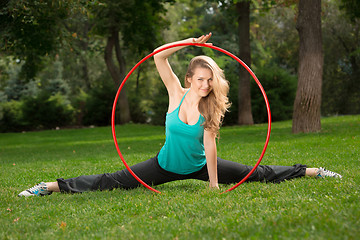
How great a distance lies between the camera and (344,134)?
12.9 metres

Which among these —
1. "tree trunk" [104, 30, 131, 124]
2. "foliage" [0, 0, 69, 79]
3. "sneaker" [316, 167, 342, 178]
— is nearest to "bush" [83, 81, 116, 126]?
"tree trunk" [104, 30, 131, 124]

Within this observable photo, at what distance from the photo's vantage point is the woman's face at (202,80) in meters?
5.41

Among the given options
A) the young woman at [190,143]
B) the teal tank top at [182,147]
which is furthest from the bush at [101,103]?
the teal tank top at [182,147]

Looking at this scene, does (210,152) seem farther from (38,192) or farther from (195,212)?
(38,192)

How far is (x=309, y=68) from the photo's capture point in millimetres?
13789

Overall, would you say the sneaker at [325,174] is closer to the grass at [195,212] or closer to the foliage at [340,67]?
the grass at [195,212]

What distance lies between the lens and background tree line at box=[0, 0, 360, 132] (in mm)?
21625

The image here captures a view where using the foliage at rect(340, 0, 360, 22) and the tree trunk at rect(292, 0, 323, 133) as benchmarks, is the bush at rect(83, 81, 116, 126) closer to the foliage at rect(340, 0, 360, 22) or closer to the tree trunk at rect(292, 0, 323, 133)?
the foliage at rect(340, 0, 360, 22)

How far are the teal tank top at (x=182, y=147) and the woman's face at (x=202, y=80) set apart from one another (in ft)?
1.03

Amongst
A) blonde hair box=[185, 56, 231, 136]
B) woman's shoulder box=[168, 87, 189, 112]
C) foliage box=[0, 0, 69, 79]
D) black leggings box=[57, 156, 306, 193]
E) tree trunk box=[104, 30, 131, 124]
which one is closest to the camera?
blonde hair box=[185, 56, 231, 136]

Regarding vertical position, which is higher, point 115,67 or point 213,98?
point 115,67

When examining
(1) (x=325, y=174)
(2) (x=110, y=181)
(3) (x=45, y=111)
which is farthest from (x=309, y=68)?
(3) (x=45, y=111)

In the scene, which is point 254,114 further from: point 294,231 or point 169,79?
point 294,231

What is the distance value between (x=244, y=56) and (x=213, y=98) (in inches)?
653
